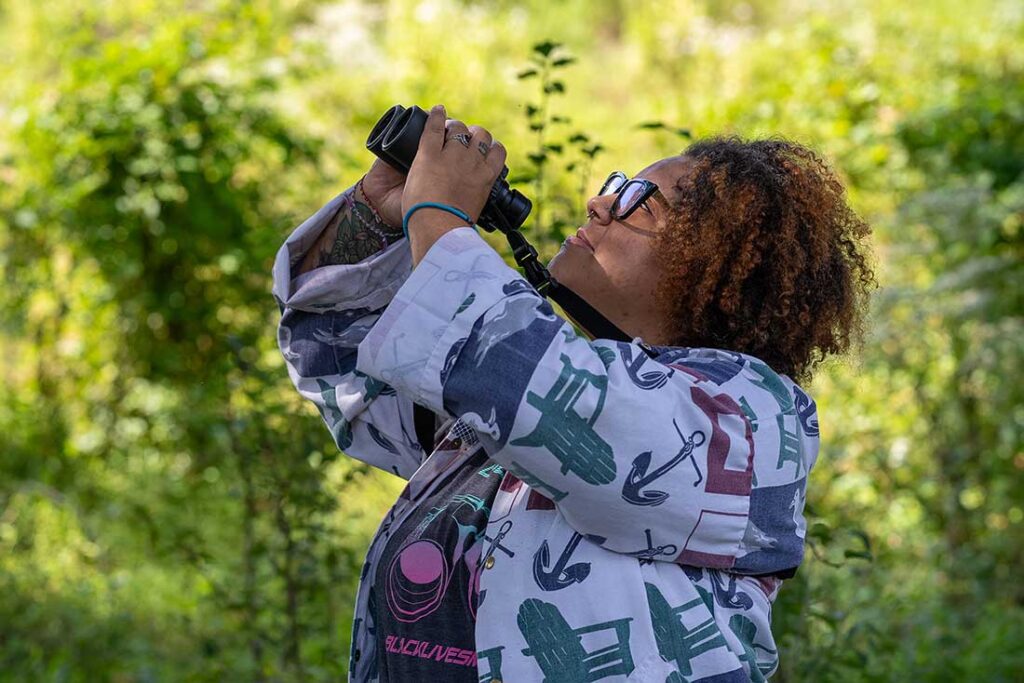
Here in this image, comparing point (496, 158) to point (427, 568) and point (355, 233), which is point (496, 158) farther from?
point (427, 568)

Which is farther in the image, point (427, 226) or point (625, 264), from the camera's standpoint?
point (625, 264)

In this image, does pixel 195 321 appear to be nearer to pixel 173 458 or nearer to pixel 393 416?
pixel 173 458

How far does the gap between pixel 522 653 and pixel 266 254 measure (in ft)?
6.57

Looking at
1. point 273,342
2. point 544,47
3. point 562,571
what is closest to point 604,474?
point 562,571

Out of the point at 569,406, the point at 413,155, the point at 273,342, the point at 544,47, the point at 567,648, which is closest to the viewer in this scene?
the point at 569,406

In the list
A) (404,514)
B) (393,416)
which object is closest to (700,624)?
(404,514)

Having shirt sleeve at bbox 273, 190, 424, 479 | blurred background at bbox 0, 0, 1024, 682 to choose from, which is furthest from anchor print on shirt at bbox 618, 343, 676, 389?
blurred background at bbox 0, 0, 1024, 682

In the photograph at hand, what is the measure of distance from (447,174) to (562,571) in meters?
0.49

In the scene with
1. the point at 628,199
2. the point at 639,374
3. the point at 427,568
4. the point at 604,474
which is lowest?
the point at 427,568

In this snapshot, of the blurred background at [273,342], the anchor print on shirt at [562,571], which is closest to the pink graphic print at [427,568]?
the anchor print on shirt at [562,571]

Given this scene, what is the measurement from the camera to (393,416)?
Answer: 72.0 inches

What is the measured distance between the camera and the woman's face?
167 centimetres

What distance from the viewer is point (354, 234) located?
1.85 metres

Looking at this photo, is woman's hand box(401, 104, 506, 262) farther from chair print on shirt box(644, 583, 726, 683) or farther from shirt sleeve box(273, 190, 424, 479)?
chair print on shirt box(644, 583, 726, 683)
